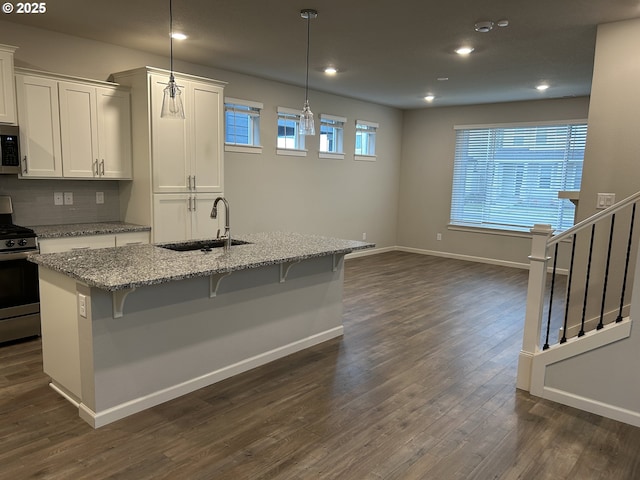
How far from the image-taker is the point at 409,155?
29.1ft

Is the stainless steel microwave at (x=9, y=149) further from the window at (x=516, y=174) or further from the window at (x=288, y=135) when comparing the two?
the window at (x=516, y=174)

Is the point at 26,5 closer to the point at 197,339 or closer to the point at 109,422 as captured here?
the point at 197,339

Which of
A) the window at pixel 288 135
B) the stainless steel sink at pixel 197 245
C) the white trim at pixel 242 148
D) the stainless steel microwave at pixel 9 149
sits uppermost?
the window at pixel 288 135

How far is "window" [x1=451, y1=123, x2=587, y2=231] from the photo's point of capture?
7.16 metres

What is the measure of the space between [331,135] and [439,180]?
7.60ft

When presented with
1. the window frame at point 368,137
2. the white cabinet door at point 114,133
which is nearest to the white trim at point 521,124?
the window frame at point 368,137

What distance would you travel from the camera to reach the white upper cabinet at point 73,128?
13.0 ft

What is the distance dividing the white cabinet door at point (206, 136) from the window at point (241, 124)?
85 cm

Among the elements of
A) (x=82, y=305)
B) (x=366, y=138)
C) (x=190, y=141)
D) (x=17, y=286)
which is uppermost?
(x=366, y=138)

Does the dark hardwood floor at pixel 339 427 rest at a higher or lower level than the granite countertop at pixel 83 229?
lower

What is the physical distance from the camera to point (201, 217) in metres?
4.96

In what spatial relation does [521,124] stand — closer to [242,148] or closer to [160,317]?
[242,148]

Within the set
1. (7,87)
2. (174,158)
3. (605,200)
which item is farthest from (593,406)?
(7,87)

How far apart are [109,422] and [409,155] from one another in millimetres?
7368
